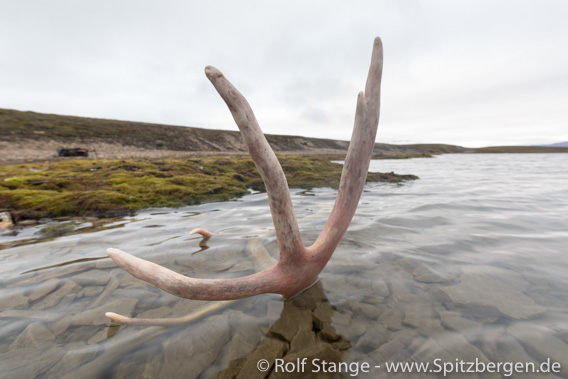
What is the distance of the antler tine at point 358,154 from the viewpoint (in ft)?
6.01

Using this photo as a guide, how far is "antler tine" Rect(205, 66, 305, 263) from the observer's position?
4.55ft

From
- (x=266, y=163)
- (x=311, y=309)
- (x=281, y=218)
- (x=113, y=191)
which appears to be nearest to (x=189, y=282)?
(x=281, y=218)

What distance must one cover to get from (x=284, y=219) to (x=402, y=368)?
1.16m

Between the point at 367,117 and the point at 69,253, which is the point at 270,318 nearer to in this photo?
the point at 367,117

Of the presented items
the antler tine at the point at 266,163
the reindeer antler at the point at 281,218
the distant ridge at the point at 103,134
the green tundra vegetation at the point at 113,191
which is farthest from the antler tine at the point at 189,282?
the distant ridge at the point at 103,134

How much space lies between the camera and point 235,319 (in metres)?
1.99

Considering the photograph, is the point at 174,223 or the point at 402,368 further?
the point at 174,223

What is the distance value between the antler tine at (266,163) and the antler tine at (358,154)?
291 mm

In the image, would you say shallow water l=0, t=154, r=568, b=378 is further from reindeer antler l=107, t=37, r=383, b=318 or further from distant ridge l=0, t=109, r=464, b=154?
distant ridge l=0, t=109, r=464, b=154

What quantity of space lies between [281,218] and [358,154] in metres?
0.76

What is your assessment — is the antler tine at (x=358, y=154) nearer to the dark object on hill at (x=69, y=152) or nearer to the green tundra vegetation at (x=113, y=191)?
the green tundra vegetation at (x=113, y=191)

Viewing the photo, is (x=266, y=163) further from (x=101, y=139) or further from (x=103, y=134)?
(x=103, y=134)

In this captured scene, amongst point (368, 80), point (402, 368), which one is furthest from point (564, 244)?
point (368, 80)

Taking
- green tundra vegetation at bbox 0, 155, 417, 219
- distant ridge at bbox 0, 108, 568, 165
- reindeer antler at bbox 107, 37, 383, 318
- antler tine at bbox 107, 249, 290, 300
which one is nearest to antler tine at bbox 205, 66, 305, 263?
reindeer antler at bbox 107, 37, 383, 318
